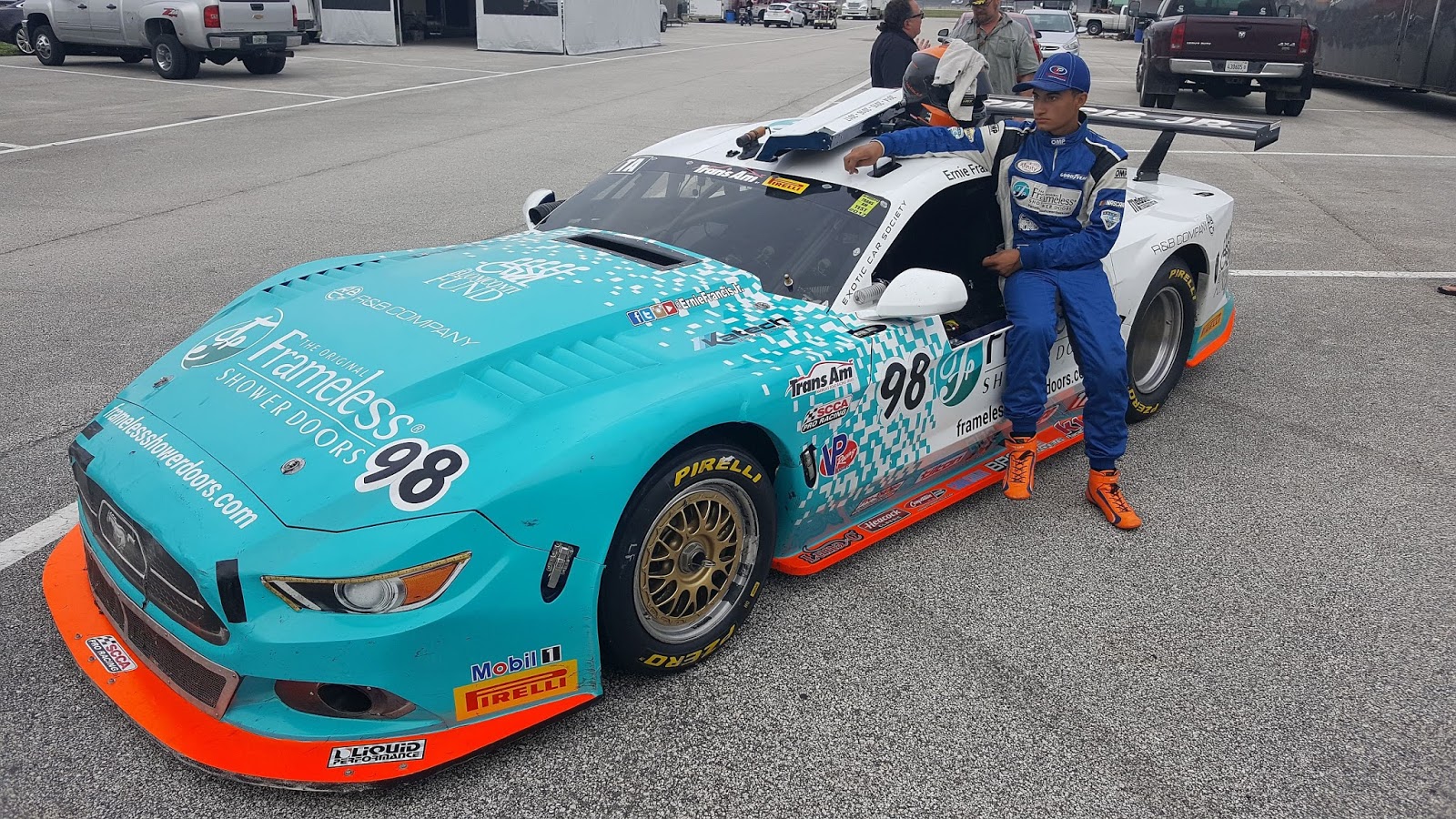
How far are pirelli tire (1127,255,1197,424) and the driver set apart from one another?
28.1 inches

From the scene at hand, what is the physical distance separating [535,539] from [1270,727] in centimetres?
214

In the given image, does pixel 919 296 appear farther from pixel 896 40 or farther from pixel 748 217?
pixel 896 40

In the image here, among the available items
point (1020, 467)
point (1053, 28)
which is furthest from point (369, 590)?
point (1053, 28)

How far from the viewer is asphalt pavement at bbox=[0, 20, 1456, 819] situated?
2.69m

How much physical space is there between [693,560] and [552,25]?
88.1 feet

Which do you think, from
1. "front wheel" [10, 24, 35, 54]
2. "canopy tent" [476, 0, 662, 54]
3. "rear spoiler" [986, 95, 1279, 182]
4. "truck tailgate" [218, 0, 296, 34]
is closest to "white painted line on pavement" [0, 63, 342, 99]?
"truck tailgate" [218, 0, 296, 34]

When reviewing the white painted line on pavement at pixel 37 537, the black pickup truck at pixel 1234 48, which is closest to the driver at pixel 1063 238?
the white painted line on pavement at pixel 37 537

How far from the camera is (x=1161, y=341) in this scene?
5234 mm

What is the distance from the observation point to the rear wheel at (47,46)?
19.6 m

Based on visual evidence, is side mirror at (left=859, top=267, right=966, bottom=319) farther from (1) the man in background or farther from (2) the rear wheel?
(2) the rear wheel

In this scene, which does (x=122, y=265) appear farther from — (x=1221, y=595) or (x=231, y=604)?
(x=1221, y=595)

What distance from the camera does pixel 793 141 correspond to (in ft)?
13.5

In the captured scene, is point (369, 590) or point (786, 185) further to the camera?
point (786, 185)

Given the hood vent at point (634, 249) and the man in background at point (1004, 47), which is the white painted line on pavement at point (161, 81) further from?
the hood vent at point (634, 249)
